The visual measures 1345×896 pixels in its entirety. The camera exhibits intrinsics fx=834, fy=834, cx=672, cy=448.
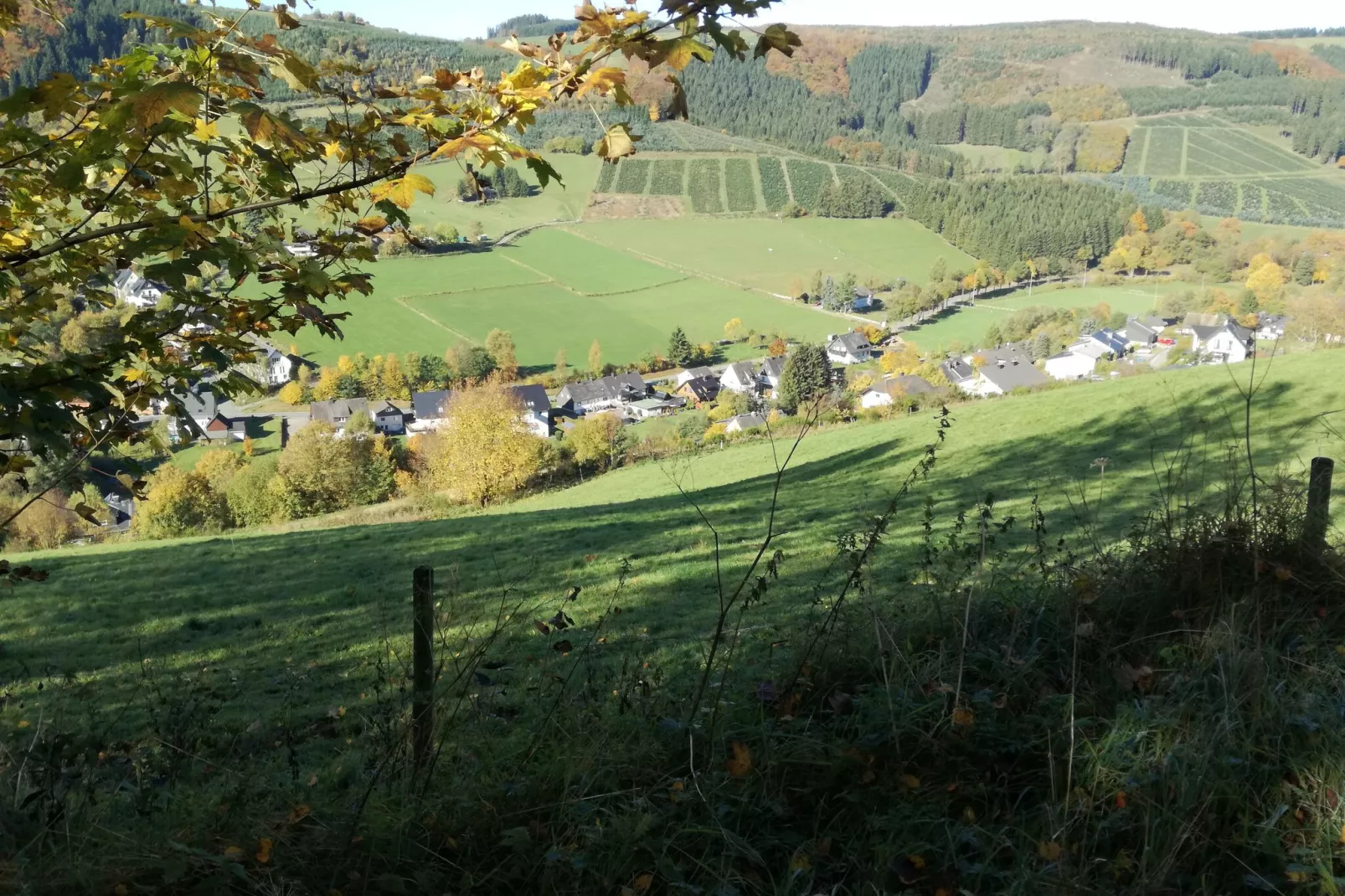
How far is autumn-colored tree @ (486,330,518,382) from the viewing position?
67.4 metres

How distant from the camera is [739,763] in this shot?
3039 millimetres

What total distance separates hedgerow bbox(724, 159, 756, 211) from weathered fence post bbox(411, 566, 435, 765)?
118m

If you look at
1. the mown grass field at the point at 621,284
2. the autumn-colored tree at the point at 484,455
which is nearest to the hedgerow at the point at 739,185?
the mown grass field at the point at 621,284

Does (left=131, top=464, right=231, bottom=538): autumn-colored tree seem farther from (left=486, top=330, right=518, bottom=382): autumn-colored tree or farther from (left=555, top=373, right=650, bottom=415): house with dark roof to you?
(left=555, top=373, right=650, bottom=415): house with dark roof

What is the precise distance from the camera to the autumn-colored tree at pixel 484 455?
113ft

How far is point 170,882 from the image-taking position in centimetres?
238

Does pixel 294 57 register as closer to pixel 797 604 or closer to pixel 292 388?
pixel 797 604

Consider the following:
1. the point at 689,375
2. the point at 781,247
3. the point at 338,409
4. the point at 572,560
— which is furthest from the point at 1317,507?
the point at 781,247

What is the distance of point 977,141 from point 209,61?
191242mm

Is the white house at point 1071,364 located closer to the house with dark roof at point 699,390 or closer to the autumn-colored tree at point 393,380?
the house with dark roof at point 699,390

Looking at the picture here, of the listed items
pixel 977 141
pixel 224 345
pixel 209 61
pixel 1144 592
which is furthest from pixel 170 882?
pixel 977 141

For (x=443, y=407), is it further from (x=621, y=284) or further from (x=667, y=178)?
(x=667, y=178)

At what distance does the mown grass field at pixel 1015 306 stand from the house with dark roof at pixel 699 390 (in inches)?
831

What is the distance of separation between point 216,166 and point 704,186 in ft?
408
